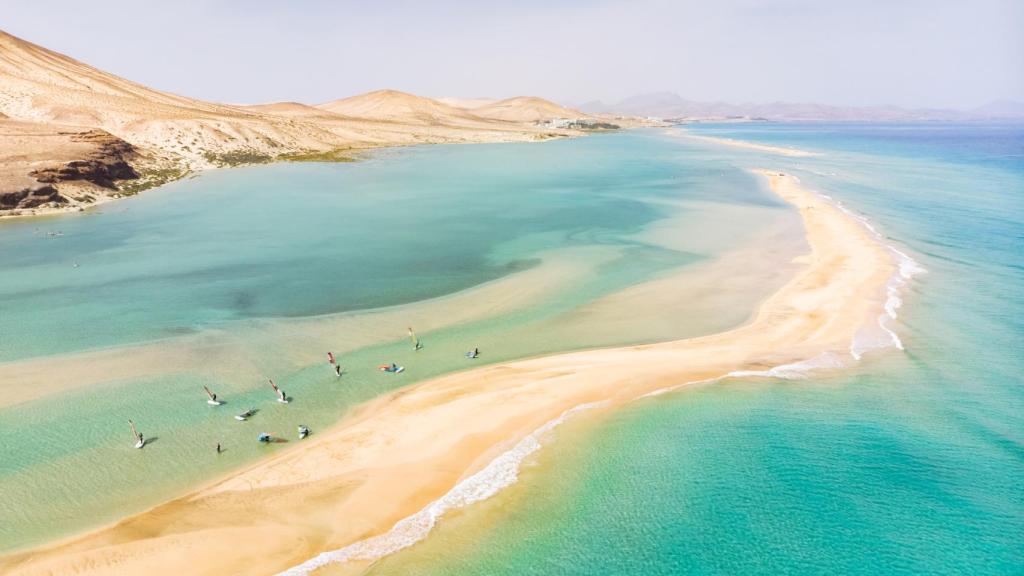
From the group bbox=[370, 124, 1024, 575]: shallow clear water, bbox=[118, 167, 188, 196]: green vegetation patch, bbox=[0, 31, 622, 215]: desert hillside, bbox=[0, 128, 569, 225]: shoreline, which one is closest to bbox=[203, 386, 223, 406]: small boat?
bbox=[370, 124, 1024, 575]: shallow clear water

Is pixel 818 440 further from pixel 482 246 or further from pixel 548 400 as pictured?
pixel 482 246

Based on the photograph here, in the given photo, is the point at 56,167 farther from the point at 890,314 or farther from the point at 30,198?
the point at 890,314

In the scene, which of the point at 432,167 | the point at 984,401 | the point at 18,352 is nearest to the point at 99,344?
the point at 18,352

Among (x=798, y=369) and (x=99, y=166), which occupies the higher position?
(x=99, y=166)

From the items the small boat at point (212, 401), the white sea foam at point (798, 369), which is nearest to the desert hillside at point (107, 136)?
the small boat at point (212, 401)

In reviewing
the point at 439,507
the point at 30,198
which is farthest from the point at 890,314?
the point at 30,198

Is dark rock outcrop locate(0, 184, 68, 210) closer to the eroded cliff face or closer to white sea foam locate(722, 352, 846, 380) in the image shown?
the eroded cliff face
